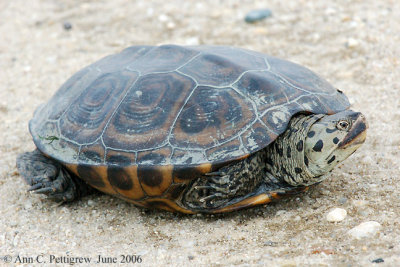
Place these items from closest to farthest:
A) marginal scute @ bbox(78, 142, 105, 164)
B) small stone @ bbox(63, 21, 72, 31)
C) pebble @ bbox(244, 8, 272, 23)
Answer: marginal scute @ bbox(78, 142, 105, 164) < pebble @ bbox(244, 8, 272, 23) < small stone @ bbox(63, 21, 72, 31)

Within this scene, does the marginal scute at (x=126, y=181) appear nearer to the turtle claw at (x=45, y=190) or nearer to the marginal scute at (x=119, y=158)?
the marginal scute at (x=119, y=158)

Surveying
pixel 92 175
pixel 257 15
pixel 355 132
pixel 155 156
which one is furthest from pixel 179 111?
pixel 257 15

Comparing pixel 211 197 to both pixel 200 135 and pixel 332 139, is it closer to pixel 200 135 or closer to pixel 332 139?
pixel 200 135

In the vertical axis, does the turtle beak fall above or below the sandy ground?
above

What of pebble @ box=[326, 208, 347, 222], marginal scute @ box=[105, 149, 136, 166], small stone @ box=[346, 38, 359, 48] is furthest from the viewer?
small stone @ box=[346, 38, 359, 48]

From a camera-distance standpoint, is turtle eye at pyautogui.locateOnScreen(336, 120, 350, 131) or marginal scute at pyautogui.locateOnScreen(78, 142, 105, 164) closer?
turtle eye at pyautogui.locateOnScreen(336, 120, 350, 131)

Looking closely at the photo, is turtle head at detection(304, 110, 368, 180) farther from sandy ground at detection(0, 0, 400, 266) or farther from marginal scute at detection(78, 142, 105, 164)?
marginal scute at detection(78, 142, 105, 164)

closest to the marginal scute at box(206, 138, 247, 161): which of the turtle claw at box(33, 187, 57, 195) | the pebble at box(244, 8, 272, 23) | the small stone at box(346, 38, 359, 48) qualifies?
the turtle claw at box(33, 187, 57, 195)
